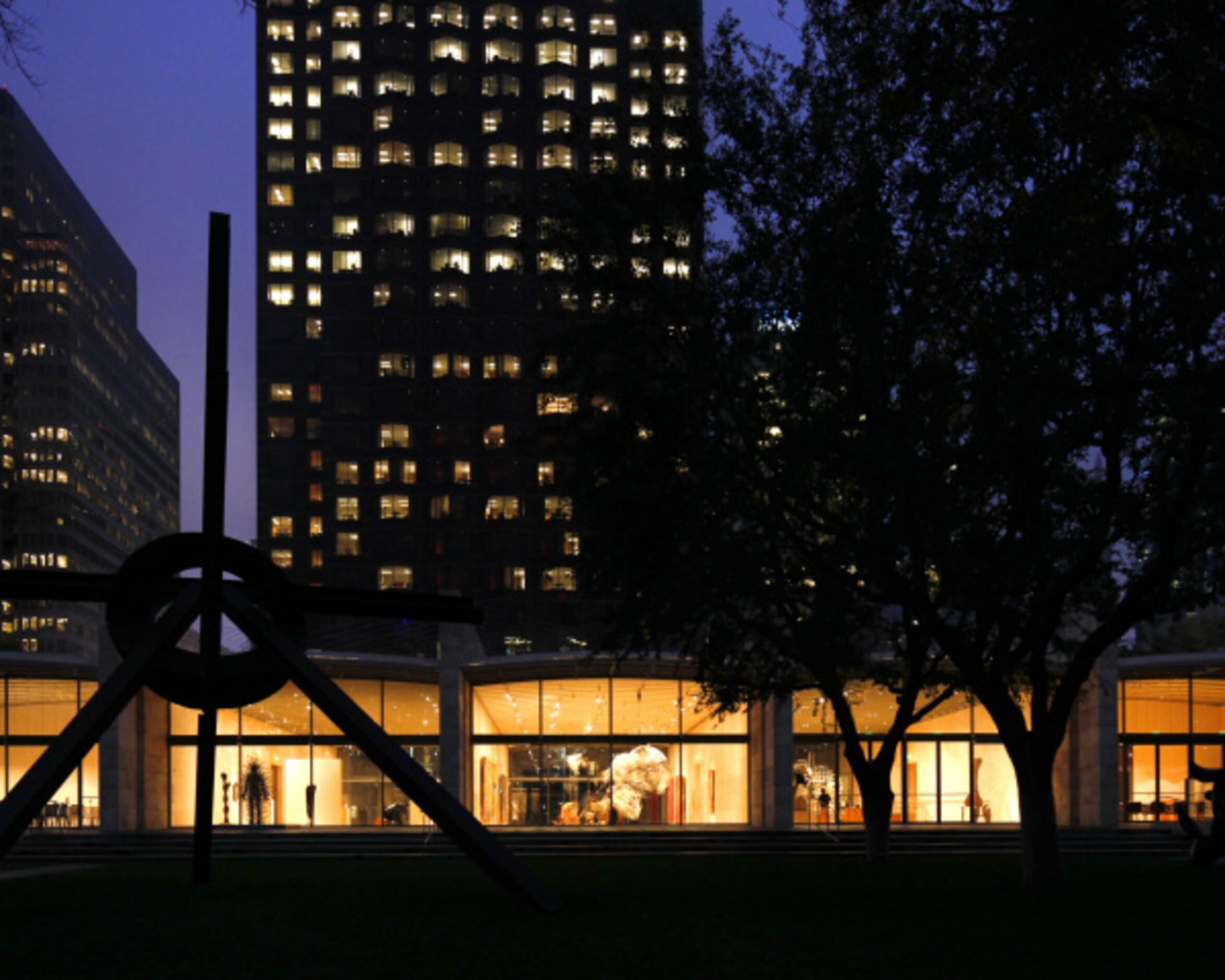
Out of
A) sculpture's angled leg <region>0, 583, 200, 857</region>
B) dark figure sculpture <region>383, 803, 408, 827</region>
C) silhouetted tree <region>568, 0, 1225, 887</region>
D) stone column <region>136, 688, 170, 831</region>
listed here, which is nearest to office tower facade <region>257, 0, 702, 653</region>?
dark figure sculpture <region>383, 803, 408, 827</region>

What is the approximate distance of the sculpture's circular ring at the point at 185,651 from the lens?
806 inches

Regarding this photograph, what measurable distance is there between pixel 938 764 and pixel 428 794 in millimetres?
35025

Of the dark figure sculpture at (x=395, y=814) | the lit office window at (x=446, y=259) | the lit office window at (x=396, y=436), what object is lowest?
the dark figure sculpture at (x=395, y=814)

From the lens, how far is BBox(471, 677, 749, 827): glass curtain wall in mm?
50500

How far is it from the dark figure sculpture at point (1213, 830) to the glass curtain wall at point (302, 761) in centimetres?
2583

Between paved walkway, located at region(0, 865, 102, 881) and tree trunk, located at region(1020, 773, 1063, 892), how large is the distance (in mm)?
17698

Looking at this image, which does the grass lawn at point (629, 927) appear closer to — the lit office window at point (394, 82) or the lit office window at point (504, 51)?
the lit office window at point (394, 82)

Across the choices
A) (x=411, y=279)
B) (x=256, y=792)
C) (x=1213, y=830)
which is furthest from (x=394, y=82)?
(x=1213, y=830)

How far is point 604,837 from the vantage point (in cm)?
4134

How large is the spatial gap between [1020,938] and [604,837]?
26.6m

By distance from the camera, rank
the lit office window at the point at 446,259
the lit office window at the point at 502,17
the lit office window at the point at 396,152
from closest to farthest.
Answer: the lit office window at the point at 446,259 < the lit office window at the point at 396,152 < the lit office window at the point at 502,17

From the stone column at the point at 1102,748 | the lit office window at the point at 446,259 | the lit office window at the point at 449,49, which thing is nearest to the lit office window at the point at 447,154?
the lit office window at the point at 446,259

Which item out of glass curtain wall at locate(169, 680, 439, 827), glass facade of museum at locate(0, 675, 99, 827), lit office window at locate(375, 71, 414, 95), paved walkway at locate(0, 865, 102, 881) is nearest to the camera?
paved walkway at locate(0, 865, 102, 881)

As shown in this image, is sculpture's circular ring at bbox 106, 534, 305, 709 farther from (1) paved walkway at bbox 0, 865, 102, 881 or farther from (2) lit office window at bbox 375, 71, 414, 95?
(2) lit office window at bbox 375, 71, 414, 95
